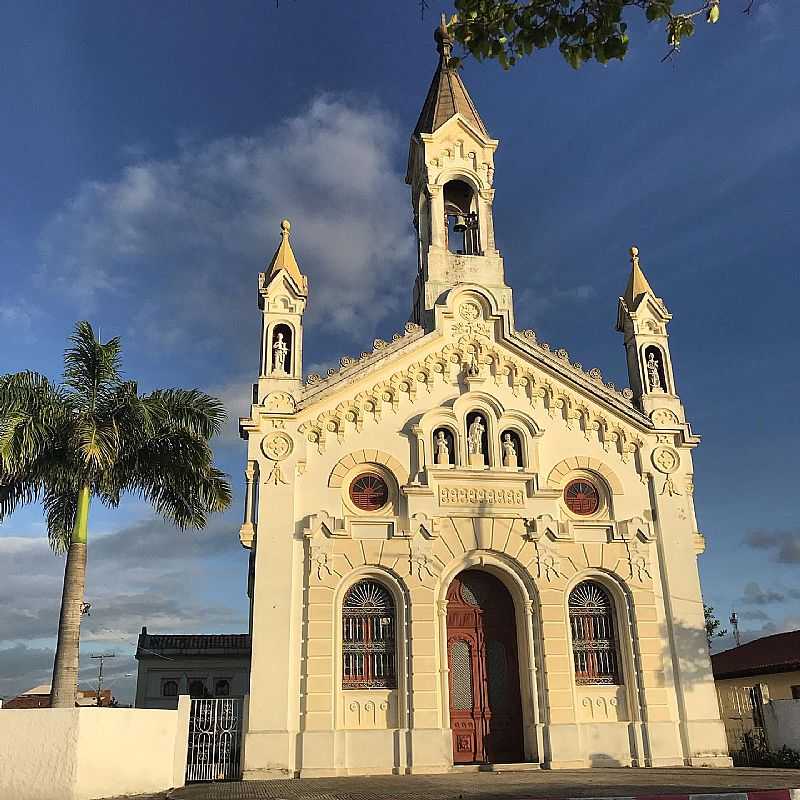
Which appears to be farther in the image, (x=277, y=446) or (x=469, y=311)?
(x=469, y=311)

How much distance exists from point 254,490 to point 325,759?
669 cm

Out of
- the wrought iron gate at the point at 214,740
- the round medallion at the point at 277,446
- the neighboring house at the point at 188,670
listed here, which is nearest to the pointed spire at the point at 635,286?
the round medallion at the point at 277,446

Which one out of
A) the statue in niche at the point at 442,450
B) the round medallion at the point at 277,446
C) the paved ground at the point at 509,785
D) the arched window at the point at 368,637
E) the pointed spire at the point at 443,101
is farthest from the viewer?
the pointed spire at the point at 443,101

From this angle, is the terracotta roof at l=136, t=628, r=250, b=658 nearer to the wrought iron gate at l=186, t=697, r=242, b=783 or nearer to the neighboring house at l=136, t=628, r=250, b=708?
the neighboring house at l=136, t=628, r=250, b=708

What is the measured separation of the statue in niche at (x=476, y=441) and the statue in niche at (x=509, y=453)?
25.3 inches

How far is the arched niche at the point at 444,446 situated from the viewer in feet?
69.2

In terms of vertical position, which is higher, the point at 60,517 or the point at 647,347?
the point at 647,347

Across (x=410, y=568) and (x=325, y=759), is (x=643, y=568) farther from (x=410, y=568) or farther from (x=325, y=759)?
(x=325, y=759)

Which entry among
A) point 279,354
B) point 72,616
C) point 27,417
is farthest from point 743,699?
point 27,417

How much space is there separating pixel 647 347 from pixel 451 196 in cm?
874

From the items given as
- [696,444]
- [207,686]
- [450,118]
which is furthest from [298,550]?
[207,686]

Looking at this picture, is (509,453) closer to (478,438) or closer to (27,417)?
(478,438)

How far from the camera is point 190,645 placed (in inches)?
1569

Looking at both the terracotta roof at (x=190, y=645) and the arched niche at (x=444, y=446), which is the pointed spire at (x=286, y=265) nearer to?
the arched niche at (x=444, y=446)
